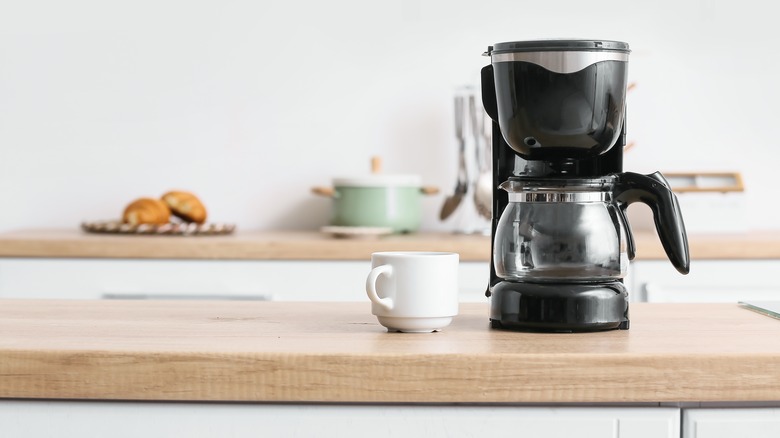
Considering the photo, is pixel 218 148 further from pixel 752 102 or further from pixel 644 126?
pixel 752 102

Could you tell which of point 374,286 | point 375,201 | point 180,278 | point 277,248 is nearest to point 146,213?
point 180,278

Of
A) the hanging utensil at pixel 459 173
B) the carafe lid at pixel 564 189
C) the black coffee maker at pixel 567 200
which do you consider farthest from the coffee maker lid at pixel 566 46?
the hanging utensil at pixel 459 173

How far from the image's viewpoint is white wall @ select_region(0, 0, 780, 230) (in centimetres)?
277

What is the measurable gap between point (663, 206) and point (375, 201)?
1.47 metres

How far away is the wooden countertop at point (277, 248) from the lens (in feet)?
7.30

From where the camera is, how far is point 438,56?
2.78m

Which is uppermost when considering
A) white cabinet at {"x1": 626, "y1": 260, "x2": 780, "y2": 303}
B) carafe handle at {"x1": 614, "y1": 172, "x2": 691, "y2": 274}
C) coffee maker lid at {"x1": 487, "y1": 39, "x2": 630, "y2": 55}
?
coffee maker lid at {"x1": 487, "y1": 39, "x2": 630, "y2": 55}

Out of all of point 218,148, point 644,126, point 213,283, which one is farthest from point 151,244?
point 644,126

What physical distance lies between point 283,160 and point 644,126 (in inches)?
39.5

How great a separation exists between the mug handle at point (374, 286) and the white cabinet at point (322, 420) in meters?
0.13

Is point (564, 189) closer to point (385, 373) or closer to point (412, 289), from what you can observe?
point (412, 289)

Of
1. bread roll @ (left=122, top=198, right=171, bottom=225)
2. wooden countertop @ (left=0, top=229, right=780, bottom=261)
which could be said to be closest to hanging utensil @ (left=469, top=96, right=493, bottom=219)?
wooden countertop @ (left=0, top=229, right=780, bottom=261)

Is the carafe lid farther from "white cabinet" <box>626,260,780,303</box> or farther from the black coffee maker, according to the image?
"white cabinet" <box>626,260,780,303</box>

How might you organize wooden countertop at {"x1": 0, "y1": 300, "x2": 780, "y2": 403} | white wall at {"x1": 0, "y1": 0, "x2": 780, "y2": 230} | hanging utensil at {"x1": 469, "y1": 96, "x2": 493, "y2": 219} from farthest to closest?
white wall at {"x1": 0, "y1": 0, "x2": 780, "y2": 230} → hanging utensil at {"x1": 469, "y1": 96, "x2": 493, "y2": 219} → wooden countertop at {"x1": 0, "y1": 300, "x2": 780, "y2": 403}
